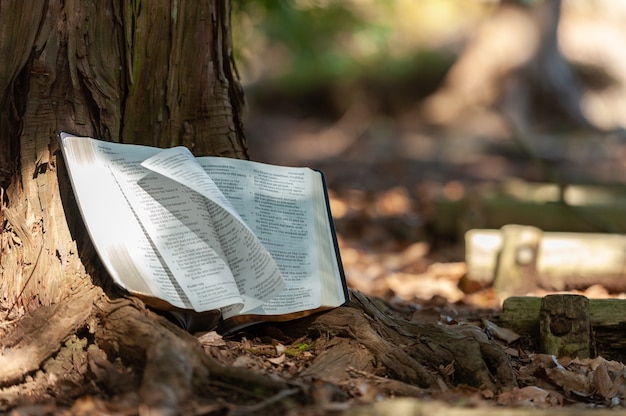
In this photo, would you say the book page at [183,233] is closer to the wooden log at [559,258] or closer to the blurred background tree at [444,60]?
the wooden log at [559,258]

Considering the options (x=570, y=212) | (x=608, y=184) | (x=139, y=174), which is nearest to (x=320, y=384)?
(x=139, y=174)

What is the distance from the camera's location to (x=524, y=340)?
3174 mm

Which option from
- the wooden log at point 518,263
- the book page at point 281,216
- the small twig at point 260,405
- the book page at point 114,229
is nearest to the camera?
the small twig at point 260,405

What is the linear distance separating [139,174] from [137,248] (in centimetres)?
28

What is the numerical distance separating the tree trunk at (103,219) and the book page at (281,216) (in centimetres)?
14

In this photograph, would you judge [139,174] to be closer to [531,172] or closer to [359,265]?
[359,265]

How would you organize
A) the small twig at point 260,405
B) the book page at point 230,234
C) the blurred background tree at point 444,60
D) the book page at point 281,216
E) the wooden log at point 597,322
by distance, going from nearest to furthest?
the small twig at point 260,405
the book page at point 230,234
the book page at point 281,216
the wooden log at point 597,322
the blurred background tree at point 444,60

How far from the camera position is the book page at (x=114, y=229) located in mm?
2463

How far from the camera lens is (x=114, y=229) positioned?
2.51 metres

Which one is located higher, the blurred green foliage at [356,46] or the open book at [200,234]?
the blurred green foliage at [356,46]

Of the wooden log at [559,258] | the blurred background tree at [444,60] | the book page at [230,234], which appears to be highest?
the blurred background tree at [444,60]

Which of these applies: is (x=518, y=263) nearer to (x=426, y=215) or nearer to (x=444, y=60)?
(x=426, y=215)

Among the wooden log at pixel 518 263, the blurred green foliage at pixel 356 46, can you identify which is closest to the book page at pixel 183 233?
the wooden log at pixel 518 263

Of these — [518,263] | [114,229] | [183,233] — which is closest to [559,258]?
[518,263]
